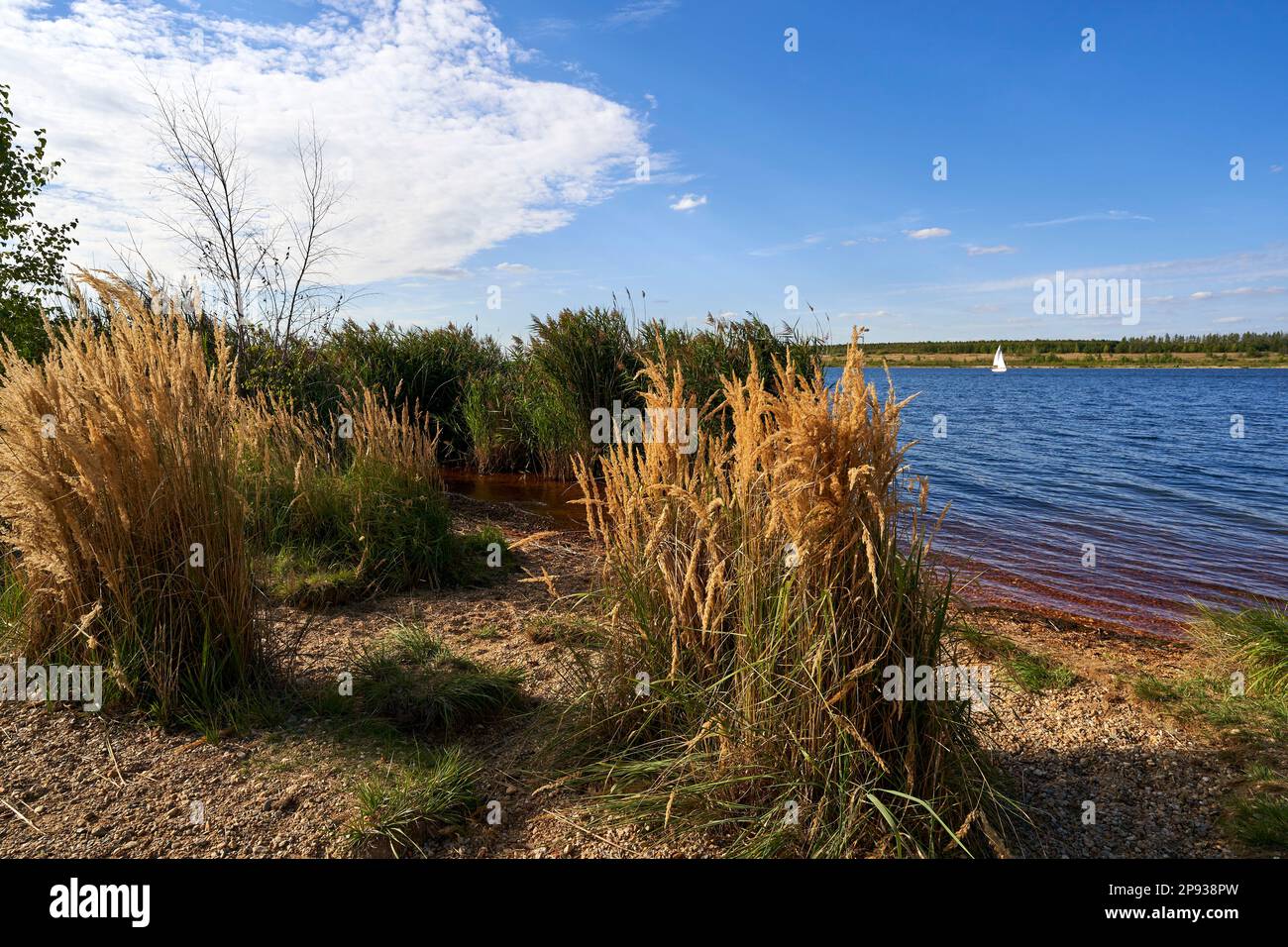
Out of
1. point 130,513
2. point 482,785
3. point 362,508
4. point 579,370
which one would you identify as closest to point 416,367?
point 579,370

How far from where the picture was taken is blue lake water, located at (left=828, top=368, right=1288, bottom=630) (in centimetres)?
812

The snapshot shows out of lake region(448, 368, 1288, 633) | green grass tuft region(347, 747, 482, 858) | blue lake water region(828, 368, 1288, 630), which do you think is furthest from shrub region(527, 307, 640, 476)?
green grass tuft region(347, 747, 482, 858)

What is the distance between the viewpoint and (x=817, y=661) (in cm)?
258

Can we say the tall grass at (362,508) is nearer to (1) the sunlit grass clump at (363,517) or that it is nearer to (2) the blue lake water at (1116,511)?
(1) the sunlit grass clump at (363,517)

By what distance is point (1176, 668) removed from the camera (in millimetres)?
5273

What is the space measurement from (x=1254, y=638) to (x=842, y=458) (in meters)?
4.40

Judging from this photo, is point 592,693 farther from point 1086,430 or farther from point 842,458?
point 1086,430

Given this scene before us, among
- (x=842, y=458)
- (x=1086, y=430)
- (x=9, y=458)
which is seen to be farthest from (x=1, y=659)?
(x=1086, y=430)

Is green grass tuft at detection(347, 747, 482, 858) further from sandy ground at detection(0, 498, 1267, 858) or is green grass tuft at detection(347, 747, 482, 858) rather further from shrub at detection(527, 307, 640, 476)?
shrub at detection(527, 307, 640, 476)

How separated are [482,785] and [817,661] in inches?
65.7

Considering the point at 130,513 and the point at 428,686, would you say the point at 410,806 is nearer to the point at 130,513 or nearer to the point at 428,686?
the point at 428,686

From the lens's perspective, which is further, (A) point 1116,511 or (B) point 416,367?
(B) point 416,367

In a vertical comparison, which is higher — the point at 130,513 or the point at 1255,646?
the point at 130,513

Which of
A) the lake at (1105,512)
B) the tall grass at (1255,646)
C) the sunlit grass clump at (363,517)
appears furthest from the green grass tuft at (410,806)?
the tall grass at (1255,646)
